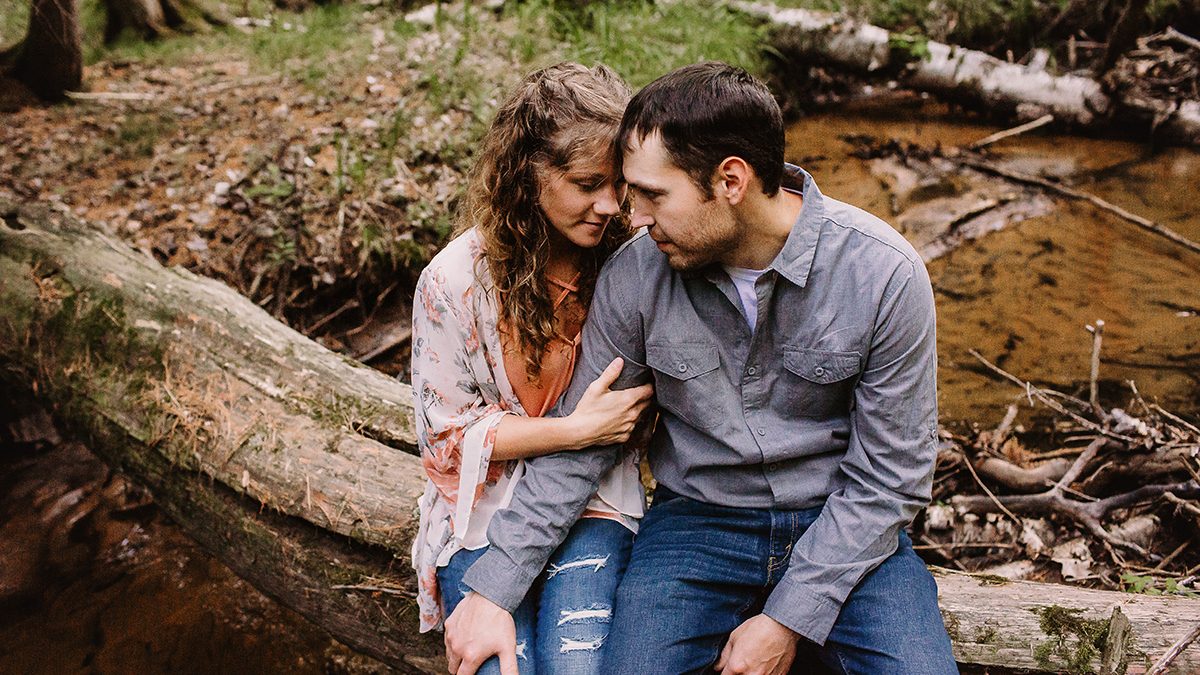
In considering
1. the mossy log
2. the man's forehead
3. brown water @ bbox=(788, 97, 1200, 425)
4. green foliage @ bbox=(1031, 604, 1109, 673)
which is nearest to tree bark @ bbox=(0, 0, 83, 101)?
the mossy log

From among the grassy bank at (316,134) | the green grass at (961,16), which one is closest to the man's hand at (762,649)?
the grassy bank at (316,134)

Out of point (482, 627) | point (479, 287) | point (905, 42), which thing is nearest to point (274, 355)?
point (479, 287)

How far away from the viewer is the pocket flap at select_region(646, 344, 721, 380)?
6.92ft

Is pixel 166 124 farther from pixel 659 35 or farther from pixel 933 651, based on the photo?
pixel 933 651

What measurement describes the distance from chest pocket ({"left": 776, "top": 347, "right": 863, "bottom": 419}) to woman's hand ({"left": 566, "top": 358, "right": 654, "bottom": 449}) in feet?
1.22

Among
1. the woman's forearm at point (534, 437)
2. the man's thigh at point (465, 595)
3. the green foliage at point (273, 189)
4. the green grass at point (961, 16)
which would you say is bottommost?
the green foliage at point (273, 189)

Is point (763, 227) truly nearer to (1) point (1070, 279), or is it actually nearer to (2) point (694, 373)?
(2) point (694, 373)

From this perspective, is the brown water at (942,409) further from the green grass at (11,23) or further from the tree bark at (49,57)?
the green grass at (11,23)

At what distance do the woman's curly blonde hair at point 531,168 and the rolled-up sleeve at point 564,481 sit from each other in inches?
5.7

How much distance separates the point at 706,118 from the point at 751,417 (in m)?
0.73

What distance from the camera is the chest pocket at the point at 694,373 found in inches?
83.1

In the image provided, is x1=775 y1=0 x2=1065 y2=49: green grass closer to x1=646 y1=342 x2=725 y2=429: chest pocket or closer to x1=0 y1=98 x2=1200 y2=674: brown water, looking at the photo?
x1=0 y1=98 x2=1200 y2=674: brown water

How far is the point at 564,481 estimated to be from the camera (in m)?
2.17

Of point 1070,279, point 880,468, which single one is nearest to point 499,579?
point 880,468
